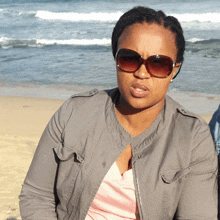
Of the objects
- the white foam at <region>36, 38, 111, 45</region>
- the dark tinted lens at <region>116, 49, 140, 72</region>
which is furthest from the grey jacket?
the white foam at <region>36, 38, 111, 45</region>

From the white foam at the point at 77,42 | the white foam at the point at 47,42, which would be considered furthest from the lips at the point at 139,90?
the white foam at the point at 77,42

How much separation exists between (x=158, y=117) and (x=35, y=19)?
2203 cm

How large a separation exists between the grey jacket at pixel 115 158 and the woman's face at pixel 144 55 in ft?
0.58

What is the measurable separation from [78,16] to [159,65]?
22.3 metres

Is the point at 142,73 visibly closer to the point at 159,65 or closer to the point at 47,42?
the point at 159,65

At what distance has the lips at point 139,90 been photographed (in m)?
1.87

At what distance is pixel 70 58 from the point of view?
12430mm

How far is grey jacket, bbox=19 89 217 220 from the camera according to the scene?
187 centimetres

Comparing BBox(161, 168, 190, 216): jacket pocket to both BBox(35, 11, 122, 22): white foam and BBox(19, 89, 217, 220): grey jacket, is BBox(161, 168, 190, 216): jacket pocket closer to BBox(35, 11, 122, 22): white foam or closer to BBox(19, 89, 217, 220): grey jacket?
BBox(19, 89, 217, 220): grey jacket

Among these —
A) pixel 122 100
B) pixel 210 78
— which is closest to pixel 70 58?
pixel 210 78

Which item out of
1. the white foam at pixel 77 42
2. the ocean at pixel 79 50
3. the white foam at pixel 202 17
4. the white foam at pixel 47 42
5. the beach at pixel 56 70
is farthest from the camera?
the white foam at pixel 202 17

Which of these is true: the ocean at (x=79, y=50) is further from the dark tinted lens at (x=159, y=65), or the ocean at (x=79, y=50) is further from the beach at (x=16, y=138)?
the dark tinted lens at (x=159, y=65)

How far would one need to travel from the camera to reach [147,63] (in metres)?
1.84

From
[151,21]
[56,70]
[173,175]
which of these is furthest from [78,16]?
[173,175]
